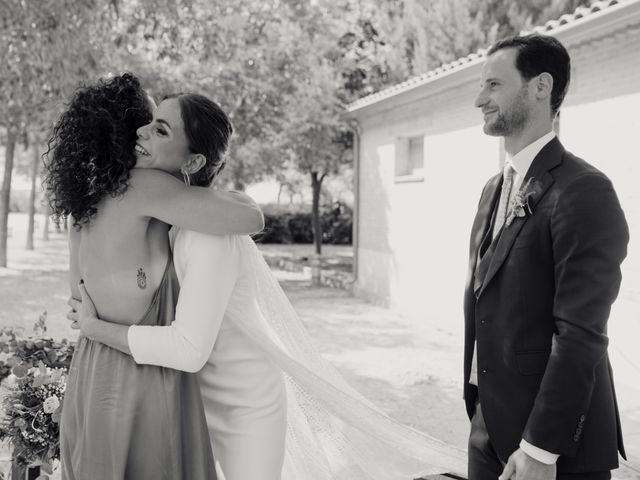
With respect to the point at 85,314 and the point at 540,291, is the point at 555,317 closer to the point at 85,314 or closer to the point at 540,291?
the point at 540,291

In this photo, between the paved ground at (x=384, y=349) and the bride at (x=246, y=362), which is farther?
the paved ground at (x=384, y=349)

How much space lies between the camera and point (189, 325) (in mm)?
1985

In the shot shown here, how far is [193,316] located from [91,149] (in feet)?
1.88

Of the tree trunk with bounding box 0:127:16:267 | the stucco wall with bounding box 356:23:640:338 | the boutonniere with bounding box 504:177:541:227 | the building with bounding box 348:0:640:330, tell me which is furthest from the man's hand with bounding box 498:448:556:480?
the tree trunk with bounding box 0:127:16:267

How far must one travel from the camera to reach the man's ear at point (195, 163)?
2.14 metres

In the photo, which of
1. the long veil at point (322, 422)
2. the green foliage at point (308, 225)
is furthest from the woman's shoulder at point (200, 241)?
the green foliage at point (308, 225)

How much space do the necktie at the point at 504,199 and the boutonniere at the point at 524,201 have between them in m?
0.10

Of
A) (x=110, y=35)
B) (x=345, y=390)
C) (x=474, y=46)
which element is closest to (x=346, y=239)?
(x=474, y=46)

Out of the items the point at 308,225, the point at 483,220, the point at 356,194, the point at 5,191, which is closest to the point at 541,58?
the point at 483,220

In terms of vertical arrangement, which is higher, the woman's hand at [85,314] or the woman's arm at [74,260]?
the woman's arm at [74,260]

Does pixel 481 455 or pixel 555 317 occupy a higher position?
pixel 555 317

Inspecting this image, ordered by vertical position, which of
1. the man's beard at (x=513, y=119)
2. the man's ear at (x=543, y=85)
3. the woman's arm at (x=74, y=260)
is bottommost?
the woman's arm at (x=74, y=260)

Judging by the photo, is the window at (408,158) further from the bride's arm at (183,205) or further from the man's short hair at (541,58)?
the bride's arm at (183,205)

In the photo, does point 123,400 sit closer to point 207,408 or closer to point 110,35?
point 207,408
